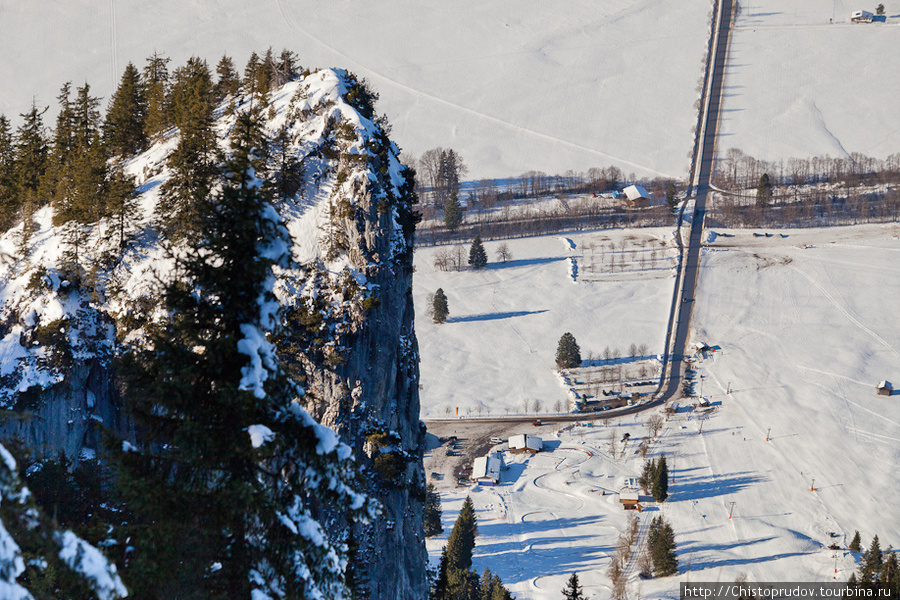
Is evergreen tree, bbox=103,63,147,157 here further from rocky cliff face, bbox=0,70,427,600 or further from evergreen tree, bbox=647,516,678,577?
evergreen tree, bbox=647,516,678,577

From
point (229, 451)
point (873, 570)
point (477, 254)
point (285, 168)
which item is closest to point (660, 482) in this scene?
point (873, 570)

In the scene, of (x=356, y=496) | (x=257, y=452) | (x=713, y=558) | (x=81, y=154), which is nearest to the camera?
(x=257, y=452)

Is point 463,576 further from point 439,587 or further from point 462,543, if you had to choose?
point 439,587

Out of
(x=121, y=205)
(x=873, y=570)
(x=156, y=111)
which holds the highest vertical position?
(x=156, y=111)

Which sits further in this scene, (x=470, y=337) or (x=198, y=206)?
(x=470, y=337)

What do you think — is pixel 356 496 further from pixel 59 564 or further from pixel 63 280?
pixel 63 280

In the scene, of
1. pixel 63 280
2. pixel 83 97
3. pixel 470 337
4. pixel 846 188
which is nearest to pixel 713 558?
pixel 470 337
